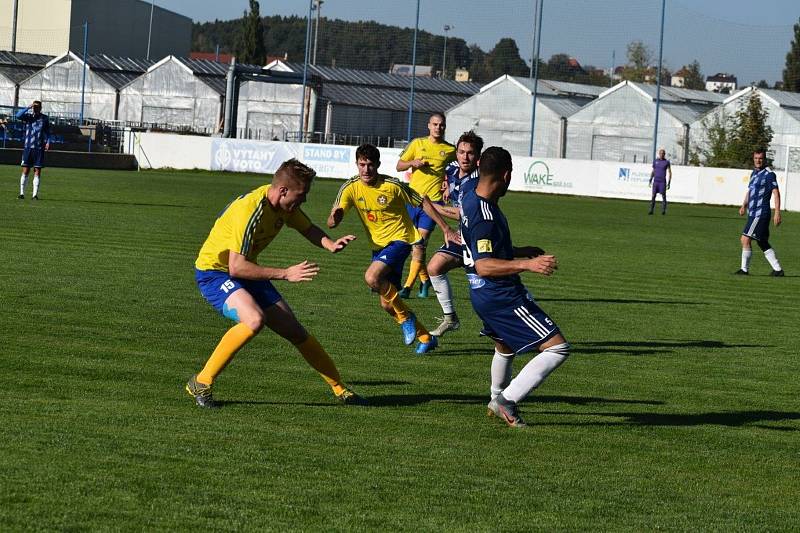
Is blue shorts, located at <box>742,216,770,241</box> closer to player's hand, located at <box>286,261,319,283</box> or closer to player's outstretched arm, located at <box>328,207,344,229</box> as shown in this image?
player's outstretched arm, located at <box>328,207,344,229</box>

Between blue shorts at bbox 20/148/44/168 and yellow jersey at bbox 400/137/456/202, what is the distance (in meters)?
14.4

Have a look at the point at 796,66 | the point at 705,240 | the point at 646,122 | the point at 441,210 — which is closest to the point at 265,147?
the point at 646,122

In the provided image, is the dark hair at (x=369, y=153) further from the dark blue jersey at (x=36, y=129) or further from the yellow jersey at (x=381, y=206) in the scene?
the dark blue jersey at (x=36, y=129)

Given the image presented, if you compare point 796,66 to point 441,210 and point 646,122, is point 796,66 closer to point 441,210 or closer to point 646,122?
point 646,122

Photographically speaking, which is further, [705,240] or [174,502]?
[705,240]

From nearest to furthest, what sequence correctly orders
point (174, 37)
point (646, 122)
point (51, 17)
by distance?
point (646, 122) → point (51, 17) → point (174, 37)

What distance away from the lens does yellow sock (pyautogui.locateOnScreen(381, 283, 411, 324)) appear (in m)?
11.2

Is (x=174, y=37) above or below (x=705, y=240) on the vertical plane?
above

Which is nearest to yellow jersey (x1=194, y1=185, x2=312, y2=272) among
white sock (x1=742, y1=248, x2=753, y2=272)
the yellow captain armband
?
the yellow captain armband

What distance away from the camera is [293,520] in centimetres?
534

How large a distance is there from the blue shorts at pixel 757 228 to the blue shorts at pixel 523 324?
1332 centimetres

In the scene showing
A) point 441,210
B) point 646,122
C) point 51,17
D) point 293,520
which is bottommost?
point 293,520

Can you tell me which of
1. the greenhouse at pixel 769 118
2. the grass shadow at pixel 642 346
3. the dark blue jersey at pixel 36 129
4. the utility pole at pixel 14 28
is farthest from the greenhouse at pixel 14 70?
the grass shadow at pixel 642 346

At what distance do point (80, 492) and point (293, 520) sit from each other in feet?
3.26
